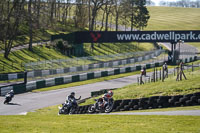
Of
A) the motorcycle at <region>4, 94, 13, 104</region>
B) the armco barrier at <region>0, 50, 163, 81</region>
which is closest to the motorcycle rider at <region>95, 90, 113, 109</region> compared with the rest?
the motorcycle at <region>4, 94, 13, 104</region>

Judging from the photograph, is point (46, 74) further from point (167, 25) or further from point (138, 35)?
point (167, 25)

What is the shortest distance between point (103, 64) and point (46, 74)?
1076cm

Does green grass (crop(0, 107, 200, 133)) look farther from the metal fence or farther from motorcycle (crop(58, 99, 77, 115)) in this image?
the metal fence

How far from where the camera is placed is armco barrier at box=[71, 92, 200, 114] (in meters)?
17.6

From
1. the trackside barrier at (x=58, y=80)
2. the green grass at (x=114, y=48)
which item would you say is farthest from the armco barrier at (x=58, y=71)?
the green grass at (x=114, y=48)

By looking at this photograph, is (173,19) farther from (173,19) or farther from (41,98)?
(41,98)

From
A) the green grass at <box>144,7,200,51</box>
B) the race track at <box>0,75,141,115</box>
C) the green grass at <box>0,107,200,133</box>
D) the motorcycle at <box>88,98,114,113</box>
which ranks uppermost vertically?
the green grass at <box>144,7,200,51</box>

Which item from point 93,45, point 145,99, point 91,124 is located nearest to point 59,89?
point 145,99

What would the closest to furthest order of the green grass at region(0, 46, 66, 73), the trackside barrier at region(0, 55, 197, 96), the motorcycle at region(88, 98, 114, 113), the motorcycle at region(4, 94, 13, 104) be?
the motorcycle at region(88, 98, 114, 113), the motorcycle at region(4, 94, 13, 104), the trackside barrier at region(0, 55, 197, 96), the green grass at region(0, 46, 66, 73)

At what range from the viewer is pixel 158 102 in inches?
724

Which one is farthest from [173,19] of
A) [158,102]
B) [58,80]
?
[158,102]

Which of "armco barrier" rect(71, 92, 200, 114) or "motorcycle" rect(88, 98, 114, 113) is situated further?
"motorcycle" rect(88, 98, 114, 113)

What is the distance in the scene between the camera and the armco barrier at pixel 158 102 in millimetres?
17578

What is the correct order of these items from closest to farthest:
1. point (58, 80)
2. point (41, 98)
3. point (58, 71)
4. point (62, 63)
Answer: point (41, 98), point (58, 80), point (58, 71), point (62, 63)
